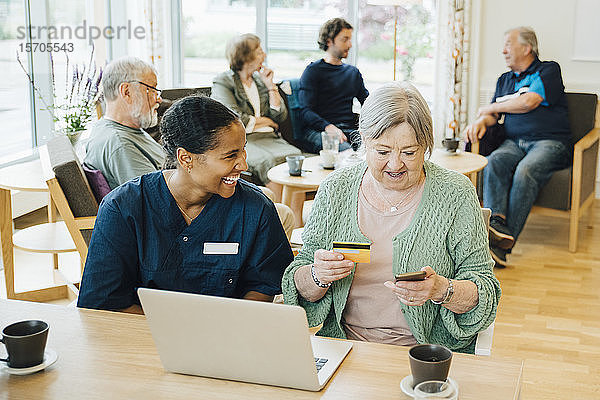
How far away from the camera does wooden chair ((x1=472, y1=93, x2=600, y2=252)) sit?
4527 mm

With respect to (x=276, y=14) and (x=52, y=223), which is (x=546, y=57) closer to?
(x=276, y=14)

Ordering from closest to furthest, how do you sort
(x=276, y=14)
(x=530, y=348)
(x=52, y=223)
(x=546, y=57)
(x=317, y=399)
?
(x=317, y=399) → (x=530, y=348) → (x=52, y=223) → (x=546, y=57) → (x=276, y=14)

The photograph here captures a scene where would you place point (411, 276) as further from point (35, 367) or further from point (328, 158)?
point (328, 158)

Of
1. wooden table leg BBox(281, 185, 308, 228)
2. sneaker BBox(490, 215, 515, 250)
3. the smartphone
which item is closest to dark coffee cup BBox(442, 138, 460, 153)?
sneaker BBox(490, 215, 515, 250)

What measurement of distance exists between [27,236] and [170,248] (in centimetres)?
192

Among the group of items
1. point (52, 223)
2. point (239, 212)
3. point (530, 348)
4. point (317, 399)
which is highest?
point (239, 212)

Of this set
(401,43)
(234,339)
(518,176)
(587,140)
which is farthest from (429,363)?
(401,43)

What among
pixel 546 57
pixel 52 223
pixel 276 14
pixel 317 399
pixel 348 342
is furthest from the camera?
pixel 276 14

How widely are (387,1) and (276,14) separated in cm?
155

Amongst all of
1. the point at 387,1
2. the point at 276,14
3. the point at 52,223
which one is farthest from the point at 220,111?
the point at 276,14

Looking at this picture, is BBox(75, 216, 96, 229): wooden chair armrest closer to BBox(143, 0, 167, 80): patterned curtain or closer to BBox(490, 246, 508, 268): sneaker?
BBox(490, 246, 508, 268): sneaker

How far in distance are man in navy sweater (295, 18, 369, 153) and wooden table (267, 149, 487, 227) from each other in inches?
33.4

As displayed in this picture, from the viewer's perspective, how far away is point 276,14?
262 inches

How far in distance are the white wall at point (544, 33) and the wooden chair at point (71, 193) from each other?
391cm
